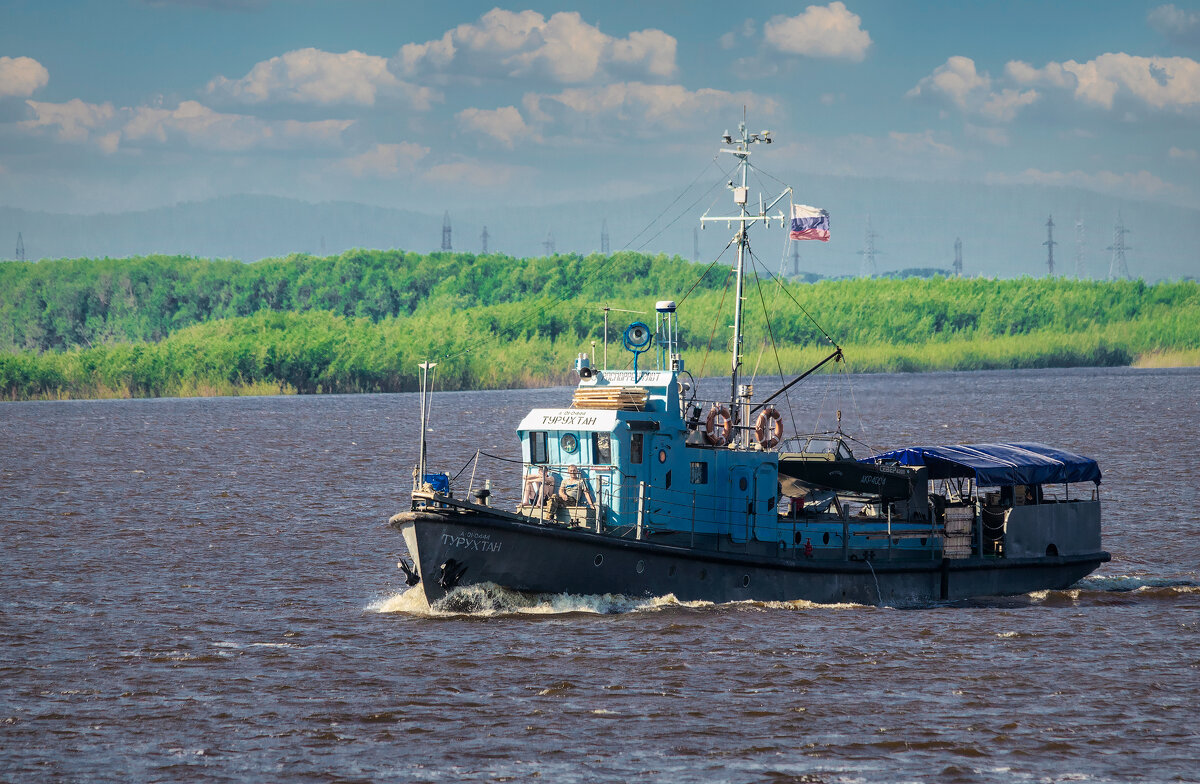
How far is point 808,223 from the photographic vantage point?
30016 mm

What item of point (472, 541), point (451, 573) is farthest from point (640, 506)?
point (451, 573)

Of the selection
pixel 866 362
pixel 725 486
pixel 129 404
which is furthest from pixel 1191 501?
pixel 866 362

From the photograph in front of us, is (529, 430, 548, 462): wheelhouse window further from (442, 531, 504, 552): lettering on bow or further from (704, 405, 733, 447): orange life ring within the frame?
(704, 405, 733, 447): orange life ring

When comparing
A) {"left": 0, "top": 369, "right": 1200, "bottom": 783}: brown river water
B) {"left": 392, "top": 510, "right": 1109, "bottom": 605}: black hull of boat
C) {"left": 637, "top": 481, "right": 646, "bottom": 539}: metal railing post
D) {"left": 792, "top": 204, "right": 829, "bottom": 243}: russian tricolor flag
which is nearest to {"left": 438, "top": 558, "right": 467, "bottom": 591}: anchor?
{"left": 392, "top": 510, "right": 1109, "bottom": 605}: black hull of boat

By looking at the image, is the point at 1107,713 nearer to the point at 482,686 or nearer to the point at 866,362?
the point at 482,686

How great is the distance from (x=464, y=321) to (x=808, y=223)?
11583 cm

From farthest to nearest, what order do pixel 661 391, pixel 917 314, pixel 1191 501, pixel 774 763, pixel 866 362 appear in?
pixel 917 314, pixel 866 362, pixel 1191 501, pixel 661 391, pixel 774 763

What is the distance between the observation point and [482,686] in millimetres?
21750

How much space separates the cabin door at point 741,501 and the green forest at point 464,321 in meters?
79.2

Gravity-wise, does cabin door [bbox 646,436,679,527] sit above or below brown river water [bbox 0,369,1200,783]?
above

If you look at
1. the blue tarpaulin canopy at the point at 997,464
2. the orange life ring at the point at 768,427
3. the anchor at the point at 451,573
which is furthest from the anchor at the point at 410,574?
the blue tarpaulin canopy at the point at 997,464

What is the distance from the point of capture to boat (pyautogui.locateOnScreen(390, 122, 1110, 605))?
2533 cm

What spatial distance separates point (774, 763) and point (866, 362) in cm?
13952

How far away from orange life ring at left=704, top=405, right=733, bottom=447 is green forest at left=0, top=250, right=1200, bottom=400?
78504 mm
